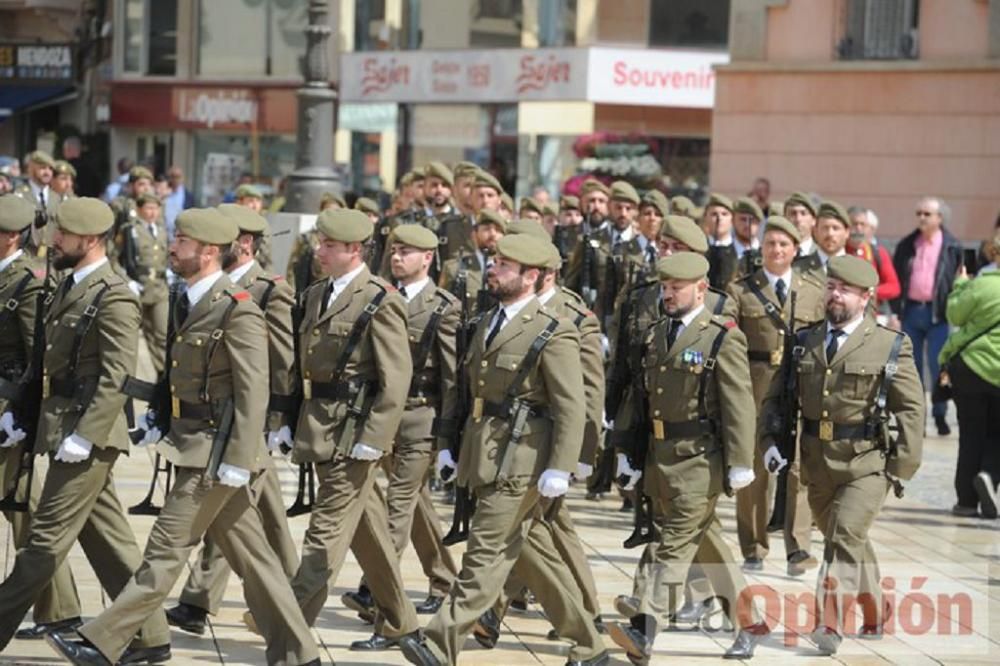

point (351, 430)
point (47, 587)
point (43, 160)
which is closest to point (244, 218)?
point (351, 430)

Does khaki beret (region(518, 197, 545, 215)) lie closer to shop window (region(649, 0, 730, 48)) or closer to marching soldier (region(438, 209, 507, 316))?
marching soldier (region(438, 209, 507, 316))

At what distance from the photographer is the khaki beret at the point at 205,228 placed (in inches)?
343

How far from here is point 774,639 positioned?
33.3 ft

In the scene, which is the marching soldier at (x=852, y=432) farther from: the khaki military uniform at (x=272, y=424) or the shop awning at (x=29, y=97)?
the shop awning at (x=29, y=97)

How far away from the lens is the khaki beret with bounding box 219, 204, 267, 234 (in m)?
9.24

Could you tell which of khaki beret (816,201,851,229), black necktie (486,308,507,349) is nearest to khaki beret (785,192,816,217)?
khaki beret (816,201,851,229)

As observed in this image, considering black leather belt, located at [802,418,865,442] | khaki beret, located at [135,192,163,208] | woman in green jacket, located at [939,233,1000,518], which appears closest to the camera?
black leather belt, located at [802,418,865,442]

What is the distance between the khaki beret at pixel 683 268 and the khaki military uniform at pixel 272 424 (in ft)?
5.84

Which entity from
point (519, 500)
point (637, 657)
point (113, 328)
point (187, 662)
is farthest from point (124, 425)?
point (637, 657)

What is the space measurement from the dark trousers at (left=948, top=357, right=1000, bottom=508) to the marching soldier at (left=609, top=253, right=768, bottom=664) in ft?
16.2

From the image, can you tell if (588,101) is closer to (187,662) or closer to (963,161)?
(963,161)

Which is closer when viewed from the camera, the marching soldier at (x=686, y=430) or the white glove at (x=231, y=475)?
the white glove at (x=231, y=475)

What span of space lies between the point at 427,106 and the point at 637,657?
2695 cm

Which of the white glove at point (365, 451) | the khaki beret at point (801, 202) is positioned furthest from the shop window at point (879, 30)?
the white glove at point (365, 451)
